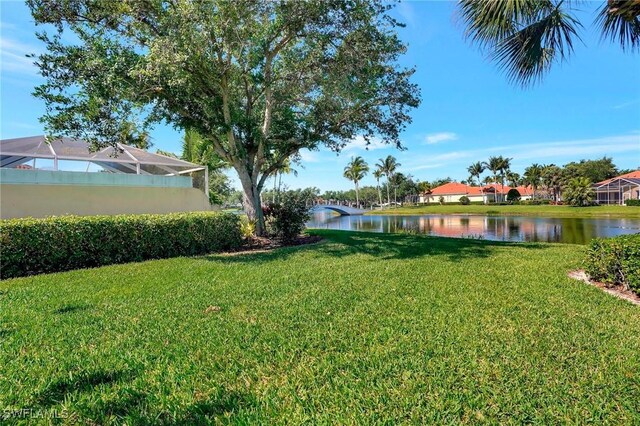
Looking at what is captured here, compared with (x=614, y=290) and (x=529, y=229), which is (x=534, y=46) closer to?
(x=614, y=290)

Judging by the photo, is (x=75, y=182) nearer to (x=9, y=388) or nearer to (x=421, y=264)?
(x=9, y=388)

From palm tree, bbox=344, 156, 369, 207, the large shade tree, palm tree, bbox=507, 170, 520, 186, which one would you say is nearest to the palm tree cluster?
palm tree, bbox=344, 156, 369, 207

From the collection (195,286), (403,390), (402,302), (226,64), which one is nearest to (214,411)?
(403,390)

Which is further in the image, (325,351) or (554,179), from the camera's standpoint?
(554,179)

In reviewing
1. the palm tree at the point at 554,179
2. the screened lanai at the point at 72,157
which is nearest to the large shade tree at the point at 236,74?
the screened lanai at the point at 72,157

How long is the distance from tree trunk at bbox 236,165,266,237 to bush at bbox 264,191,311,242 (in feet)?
1.45

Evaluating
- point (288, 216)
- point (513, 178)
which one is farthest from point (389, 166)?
point (288, 216)

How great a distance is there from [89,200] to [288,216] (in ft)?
20.4

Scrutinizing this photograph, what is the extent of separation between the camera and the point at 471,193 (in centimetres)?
6925

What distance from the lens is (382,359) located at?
2.77 meters

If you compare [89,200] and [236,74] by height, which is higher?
[236,74]

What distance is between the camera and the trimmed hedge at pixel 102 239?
645 cm

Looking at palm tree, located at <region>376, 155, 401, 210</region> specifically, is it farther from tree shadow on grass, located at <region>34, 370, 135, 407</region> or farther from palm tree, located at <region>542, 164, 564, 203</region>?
tree shadow on grass, located at <region>34, 370, 135, 407</region>

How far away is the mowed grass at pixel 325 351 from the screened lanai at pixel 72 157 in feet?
19.2
